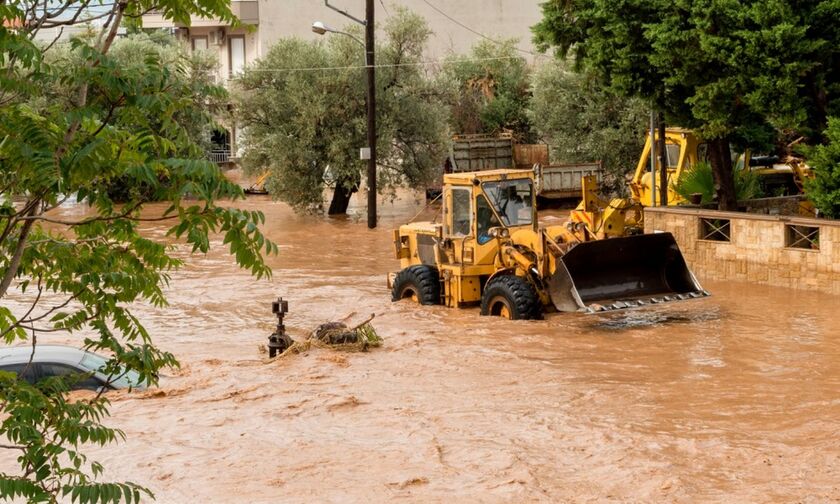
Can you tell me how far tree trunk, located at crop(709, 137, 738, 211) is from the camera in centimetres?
2589

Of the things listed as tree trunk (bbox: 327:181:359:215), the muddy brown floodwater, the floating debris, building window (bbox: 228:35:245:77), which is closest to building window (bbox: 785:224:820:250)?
the muddy brown floodwater

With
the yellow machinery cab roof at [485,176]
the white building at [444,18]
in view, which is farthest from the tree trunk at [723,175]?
the white building at [444,18]

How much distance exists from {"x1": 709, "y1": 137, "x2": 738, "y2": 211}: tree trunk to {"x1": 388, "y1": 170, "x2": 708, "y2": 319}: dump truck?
7.92m

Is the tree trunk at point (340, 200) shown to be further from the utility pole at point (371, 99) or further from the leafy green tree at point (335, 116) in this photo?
the utility pole at point (371, 99)

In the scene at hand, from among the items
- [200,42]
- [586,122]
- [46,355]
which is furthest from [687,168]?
[200,42]

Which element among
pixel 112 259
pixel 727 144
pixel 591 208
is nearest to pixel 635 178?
pixel 727 144

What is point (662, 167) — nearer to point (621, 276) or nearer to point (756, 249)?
point (756, 249)

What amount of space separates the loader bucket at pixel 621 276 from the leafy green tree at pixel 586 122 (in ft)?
55.7

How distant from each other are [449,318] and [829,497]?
9207 mm

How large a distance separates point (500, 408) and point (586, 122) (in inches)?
987

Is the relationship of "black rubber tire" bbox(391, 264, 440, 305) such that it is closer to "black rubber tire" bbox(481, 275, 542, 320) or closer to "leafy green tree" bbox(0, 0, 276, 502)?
"black rubber tire" bbox(481, 275, 542, 320)

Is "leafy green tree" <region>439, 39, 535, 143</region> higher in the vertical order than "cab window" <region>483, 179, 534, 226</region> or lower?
higher

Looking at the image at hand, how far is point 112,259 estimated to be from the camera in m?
6.33

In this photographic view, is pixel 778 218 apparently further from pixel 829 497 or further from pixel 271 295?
pixel 829 497
